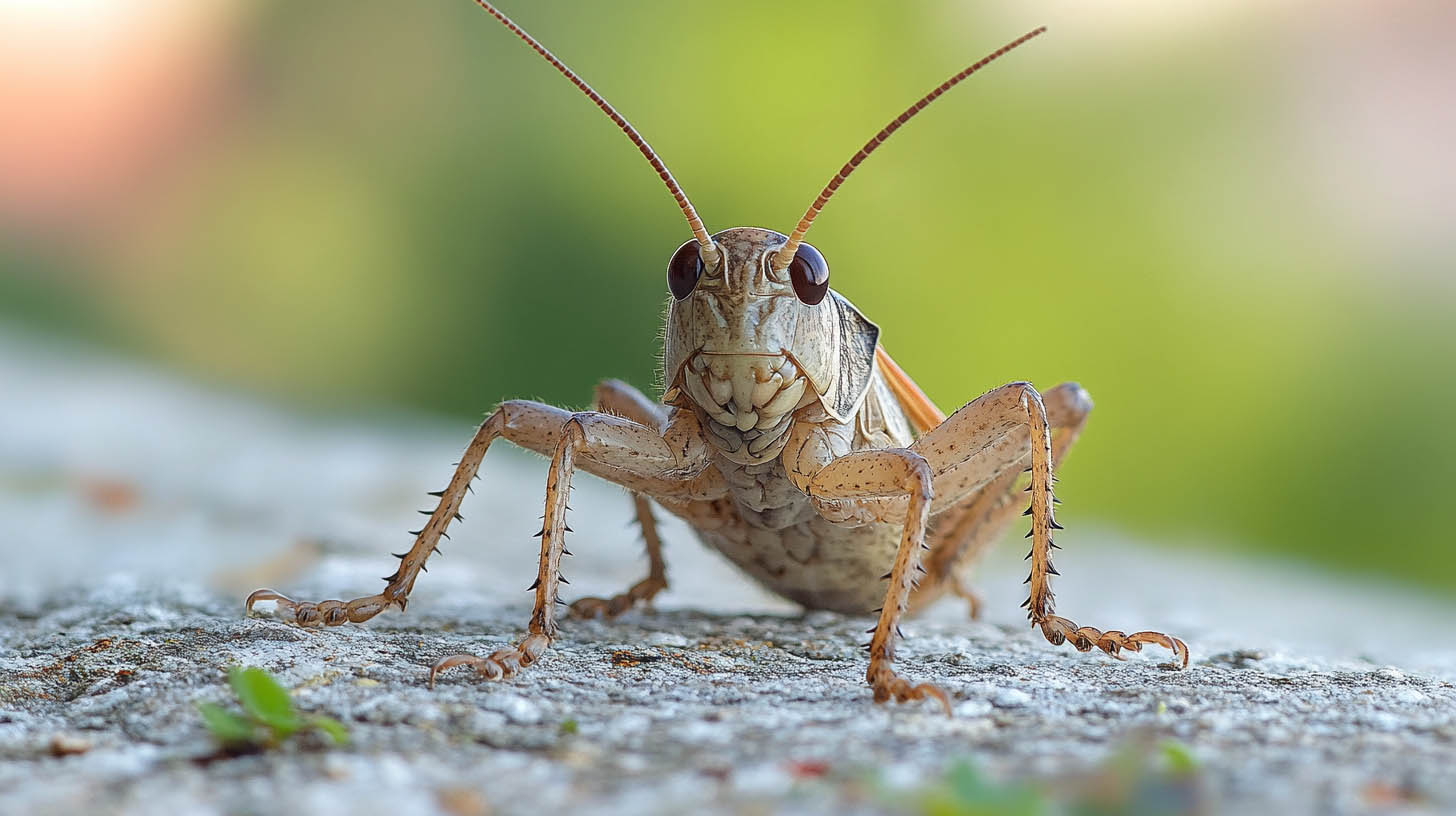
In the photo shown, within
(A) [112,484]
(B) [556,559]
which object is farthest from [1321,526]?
(A) [112,484]

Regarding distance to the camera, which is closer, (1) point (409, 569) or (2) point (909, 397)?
(1) point (409, 569)

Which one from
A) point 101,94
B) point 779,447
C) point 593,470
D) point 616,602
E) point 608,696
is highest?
point 101,94

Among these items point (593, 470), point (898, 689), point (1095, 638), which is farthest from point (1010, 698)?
point (593, 470)

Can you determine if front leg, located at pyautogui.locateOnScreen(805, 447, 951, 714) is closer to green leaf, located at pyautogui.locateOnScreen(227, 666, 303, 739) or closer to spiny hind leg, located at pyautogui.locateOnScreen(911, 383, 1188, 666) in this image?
spiny hind leg, located at pyautogui.locateOnScreen(911, 383, 1188, 666)

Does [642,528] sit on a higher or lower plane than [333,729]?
higher

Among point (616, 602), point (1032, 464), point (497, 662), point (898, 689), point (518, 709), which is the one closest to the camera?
point (518, 709)

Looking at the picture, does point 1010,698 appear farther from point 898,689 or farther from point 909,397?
point 909,397

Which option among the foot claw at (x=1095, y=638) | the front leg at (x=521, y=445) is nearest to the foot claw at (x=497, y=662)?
the front leg at (x=521, y=445)
